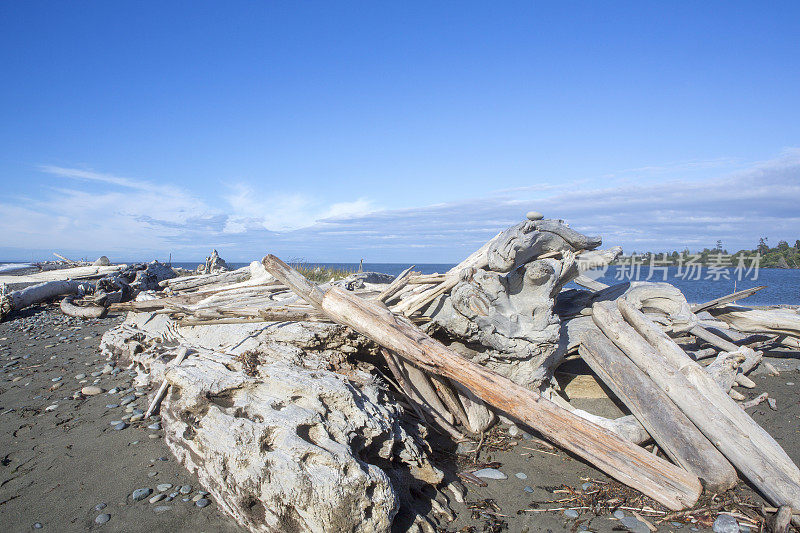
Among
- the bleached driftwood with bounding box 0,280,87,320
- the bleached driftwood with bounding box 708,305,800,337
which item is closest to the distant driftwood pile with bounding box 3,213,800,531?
the bleached driftwood with bounding box 708,305,800,337

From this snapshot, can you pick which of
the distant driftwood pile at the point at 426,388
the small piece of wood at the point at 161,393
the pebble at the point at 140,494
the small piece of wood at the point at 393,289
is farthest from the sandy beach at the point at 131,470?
the small piece of wood at the point at 393,289

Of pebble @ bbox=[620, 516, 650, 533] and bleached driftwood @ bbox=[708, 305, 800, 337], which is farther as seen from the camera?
bleached driftwood @ bbox=[708, 305, 800, 337]

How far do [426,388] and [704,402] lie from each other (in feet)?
9.17

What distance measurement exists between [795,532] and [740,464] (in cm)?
60

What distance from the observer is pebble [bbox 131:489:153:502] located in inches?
132

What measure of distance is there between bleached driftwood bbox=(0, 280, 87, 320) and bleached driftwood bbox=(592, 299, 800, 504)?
13.9 meters

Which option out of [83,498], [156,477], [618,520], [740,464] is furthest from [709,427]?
[83,498]

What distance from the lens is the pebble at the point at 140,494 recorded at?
3.36m

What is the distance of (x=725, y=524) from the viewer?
132 inches

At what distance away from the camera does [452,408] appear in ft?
16.0

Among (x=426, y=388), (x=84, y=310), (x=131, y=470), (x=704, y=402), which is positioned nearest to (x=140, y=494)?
(x=131, y=470)

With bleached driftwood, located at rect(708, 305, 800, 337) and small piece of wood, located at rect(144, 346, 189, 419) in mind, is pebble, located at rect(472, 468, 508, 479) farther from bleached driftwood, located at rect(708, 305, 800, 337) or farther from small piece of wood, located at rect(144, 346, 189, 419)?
bleached driftwood, located at rect(708, 305, 800, 337)

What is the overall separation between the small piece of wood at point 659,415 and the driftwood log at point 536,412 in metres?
0.29

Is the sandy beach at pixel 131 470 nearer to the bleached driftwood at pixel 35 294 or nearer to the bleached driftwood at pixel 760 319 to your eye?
the bleached driftwood at pixel 760 319
